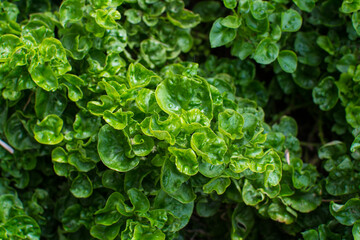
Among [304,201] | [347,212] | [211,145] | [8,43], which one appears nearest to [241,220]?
[304,201]

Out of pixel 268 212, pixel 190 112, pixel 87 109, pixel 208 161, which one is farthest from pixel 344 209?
pixel 87 109

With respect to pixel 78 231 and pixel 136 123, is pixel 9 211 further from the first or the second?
pixel 136 123

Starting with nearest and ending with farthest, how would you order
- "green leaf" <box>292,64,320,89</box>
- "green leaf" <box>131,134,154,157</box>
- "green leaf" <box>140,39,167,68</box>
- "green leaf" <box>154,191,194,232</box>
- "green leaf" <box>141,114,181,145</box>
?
"green leaf" <box>141,114,181,145</box>
"green leaf" <box>131,134,154,157</box>
"green leaf" <box>154,191,194,232</box>
"green leaf" <box>140,39,167,68</box>
"green leaf" <box>292,64,320,89</box>

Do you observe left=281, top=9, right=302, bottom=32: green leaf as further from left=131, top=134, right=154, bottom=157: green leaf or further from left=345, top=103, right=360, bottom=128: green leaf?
left=131, top=134, right=154, bottom=157: green leaf

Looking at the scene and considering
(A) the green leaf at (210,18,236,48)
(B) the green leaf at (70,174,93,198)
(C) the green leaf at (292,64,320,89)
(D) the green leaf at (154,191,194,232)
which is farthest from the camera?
(C) the green leaf at (292,64,320,89)

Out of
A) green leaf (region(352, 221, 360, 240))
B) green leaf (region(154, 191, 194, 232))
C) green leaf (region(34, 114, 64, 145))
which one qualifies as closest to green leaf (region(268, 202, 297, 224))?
green leaf (region(352, 221, 360, 240))

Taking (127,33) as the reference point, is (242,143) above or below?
below
